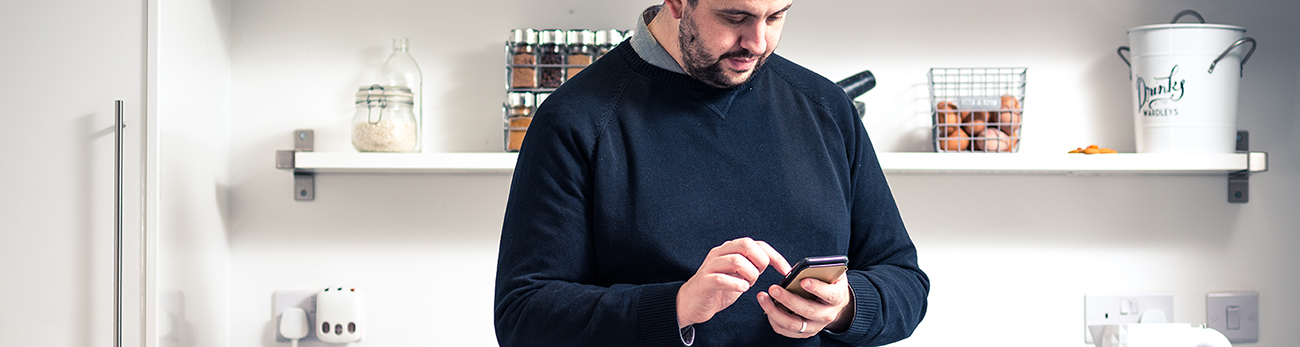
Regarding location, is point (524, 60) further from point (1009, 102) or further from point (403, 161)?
point (1009, 102)

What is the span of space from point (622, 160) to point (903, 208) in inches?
33.4

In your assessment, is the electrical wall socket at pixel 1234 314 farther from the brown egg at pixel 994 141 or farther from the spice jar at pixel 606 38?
the spice jar at pixel 606 38

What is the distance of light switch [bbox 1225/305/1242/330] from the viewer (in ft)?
4.93

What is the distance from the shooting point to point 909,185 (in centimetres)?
149

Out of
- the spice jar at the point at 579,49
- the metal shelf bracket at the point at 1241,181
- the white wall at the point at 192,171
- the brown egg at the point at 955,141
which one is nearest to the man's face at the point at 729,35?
the spice jar at the point at 579,49

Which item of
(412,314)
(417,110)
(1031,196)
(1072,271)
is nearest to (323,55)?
(417,110)

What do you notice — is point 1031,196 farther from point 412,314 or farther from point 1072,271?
point 412,314

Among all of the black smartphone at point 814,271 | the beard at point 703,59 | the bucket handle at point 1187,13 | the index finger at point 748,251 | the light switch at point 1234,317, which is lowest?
the light switch at point 1234,317

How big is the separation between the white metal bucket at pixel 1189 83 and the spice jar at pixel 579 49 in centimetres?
93

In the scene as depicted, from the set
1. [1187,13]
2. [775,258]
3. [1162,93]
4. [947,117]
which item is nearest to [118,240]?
[775,258]

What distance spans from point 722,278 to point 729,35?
0.80ft

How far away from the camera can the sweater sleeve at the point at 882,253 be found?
0.81 metres

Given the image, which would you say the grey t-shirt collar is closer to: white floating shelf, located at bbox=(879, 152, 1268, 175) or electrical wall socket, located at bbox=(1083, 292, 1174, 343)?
white floating shelf, located at bbox=(879, 152, 1268, 175)

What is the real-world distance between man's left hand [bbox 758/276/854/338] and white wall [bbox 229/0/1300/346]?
822mm
